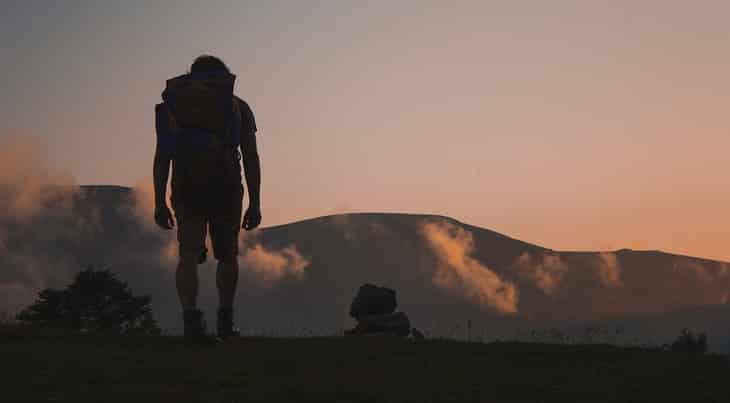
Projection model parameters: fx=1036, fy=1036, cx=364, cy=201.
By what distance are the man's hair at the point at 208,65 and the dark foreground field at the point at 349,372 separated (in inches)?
120

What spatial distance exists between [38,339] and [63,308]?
50.3 m

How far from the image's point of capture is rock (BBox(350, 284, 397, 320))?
4516cm

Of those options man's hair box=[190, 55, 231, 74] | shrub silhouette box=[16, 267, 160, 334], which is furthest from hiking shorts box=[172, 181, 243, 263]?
shrub silhouette box=[16, 267, 160, 334]

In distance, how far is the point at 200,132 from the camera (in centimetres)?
1152

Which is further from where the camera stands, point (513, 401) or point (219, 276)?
point (219, 276)

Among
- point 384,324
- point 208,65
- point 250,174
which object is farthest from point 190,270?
point 384,324

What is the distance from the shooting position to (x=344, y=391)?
26.1 feet

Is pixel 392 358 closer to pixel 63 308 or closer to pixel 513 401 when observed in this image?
pixel 513 401

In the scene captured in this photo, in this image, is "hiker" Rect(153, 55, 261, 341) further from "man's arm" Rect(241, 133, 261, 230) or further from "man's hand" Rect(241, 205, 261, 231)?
"man's arm" Rect(241, 133, 261, 230)

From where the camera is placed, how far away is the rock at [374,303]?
4516cm

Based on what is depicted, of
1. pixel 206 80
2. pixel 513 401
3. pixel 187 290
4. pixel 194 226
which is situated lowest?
pixel 513 401

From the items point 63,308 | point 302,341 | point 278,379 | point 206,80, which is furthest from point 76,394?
point 63,308

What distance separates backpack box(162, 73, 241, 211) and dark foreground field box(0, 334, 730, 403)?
174 cm

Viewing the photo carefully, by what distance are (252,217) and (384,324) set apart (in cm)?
3201
